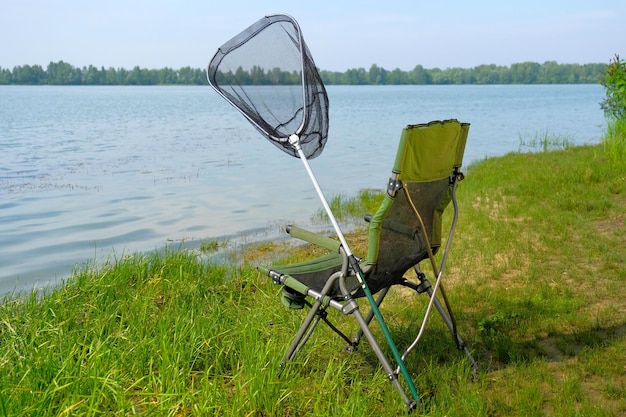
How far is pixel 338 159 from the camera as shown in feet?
65.2

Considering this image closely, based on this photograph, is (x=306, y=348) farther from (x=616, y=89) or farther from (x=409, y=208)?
(x=616, y=89)

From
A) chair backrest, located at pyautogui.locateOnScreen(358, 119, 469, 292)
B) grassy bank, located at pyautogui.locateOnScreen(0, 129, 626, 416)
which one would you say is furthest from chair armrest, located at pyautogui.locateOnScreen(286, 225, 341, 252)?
grassy bank, located at pyautogui.locateOnScreen(0, 129, 626, 416)

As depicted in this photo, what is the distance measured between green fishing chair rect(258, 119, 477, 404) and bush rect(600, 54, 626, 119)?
371 inches

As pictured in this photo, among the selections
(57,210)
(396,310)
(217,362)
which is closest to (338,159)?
(57,210)

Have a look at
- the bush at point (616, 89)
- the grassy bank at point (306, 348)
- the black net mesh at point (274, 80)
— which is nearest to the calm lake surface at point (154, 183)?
the grassy bank at point (306, 348)

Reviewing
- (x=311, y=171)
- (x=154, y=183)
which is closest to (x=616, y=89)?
(x=154, y=183)

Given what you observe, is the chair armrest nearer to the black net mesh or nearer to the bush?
the black net mesh

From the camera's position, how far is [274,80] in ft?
14.7

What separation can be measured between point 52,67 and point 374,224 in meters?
103

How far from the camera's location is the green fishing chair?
347 cm

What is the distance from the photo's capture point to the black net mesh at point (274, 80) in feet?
14.2

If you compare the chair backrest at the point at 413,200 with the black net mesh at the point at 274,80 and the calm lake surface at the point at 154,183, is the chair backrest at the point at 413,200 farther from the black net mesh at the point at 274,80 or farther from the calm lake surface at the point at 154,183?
the calm lake surface at the point at 154,183

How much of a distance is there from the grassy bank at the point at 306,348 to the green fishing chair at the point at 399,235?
27cm

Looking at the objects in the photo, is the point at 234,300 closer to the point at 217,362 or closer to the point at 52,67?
the point at 217,362
